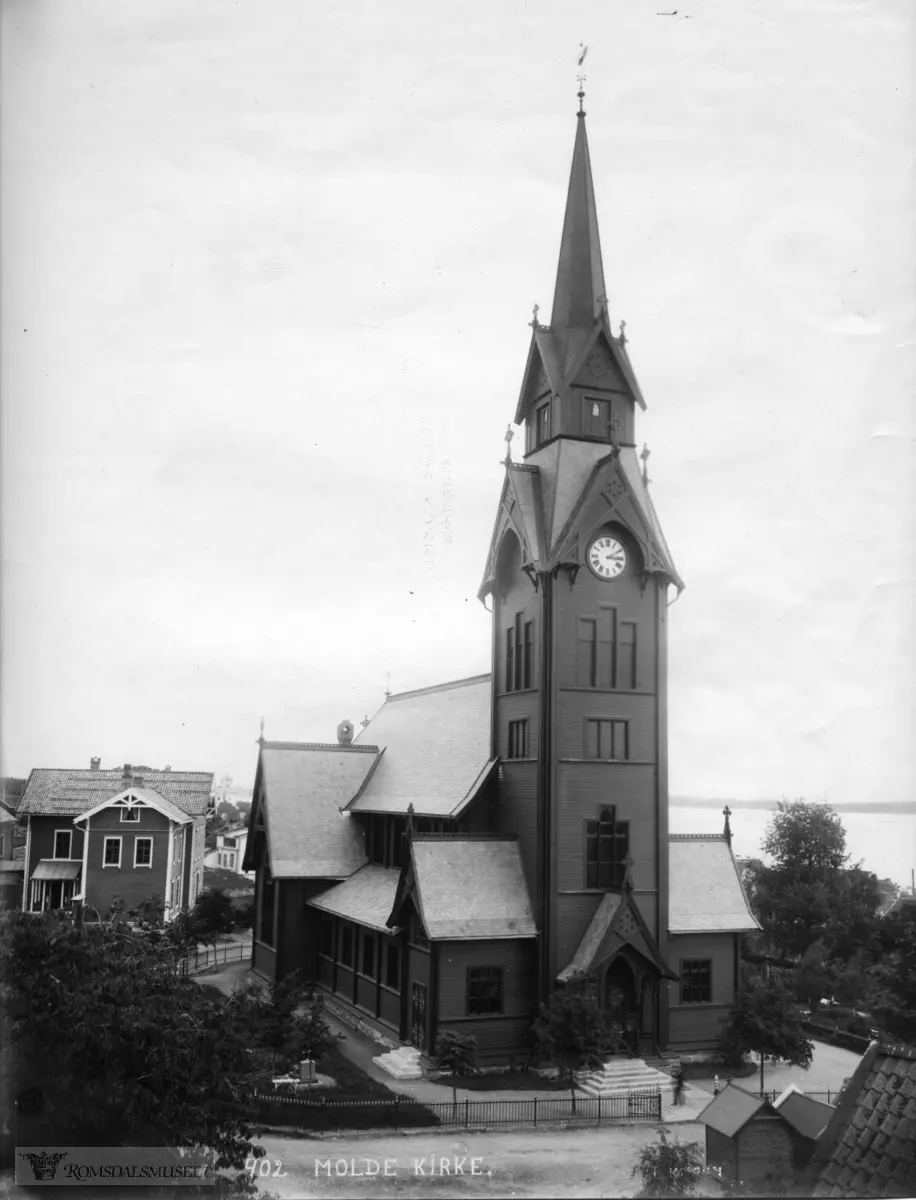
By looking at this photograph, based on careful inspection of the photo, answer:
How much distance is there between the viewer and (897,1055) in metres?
13.5

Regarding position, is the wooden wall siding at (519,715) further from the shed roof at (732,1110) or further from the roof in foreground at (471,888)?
the shed roof at (732,1110)

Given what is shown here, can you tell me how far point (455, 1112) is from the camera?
2528 centimetres

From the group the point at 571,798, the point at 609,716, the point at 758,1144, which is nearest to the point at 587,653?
the point at 609,716

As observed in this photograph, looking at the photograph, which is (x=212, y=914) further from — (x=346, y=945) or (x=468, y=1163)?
(x=468, y=1163)

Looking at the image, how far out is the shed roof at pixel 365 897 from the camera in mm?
37062

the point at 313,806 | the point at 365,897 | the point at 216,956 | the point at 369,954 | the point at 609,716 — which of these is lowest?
the point at 216,956

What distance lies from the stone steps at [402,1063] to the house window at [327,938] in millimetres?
9589

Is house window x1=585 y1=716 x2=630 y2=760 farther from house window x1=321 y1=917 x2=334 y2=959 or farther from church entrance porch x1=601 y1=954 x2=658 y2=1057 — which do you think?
house window x1=321 y1=917 x2=334 y2=959

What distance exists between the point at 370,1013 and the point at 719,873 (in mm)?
12606

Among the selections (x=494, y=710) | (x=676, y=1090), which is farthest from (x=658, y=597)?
(x=676, y=1090)

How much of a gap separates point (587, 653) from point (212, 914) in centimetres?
2251

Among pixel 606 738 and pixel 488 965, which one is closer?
pixel 488 965

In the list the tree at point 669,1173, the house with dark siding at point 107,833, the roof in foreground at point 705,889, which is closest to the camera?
the tree at point 669,1173

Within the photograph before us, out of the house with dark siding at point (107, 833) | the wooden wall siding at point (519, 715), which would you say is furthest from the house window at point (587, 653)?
the house with dark siding at point (107, 833)
